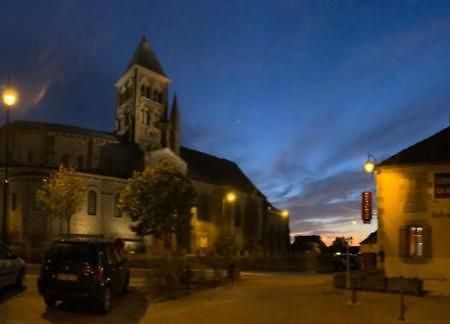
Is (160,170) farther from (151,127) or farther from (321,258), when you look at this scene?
(151,127)

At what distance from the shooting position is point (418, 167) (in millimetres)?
22391

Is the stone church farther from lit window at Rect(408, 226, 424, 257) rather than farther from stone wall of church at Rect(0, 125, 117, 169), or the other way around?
lit window at Rect(408, 226, 424, 257)

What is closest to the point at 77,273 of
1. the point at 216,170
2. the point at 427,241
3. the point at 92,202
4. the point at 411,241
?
the point at 427,241

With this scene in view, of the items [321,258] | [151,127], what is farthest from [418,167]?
[151,127]

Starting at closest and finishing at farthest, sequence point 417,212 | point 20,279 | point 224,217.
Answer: point 20,279
point 417,212
point 224,217

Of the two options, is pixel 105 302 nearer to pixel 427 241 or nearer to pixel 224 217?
pixel 427 241

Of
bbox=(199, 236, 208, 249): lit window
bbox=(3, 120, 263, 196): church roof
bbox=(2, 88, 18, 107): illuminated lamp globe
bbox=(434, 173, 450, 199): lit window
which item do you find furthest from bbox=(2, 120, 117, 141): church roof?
bbox=(434, 173, 450, 199): lit window

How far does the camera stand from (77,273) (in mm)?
→ 14281

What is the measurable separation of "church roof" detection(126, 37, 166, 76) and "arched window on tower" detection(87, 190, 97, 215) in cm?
3224

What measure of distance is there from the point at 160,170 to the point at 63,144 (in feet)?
75.2

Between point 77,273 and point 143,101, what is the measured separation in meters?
72.5

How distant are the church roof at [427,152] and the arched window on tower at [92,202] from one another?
42.2 metres

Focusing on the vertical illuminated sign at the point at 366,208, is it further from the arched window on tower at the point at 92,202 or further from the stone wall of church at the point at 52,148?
the stone wall of church at the point at 52,148

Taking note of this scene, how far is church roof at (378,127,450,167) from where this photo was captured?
22392 millimetres
